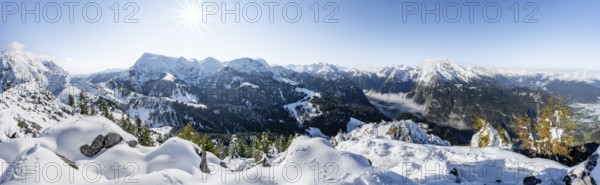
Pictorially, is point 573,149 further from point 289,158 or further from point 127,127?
point 127,127

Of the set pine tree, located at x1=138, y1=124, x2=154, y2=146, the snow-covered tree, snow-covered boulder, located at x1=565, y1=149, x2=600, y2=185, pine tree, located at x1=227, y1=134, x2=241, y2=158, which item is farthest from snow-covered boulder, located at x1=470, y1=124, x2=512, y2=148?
pine tree, located at x1=227, y1=134, x2=241, y2=158

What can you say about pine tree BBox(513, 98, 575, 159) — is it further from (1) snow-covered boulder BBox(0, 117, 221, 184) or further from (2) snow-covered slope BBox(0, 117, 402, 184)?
(1) snow-covered boulder BBox(0, 117, 221, 184)

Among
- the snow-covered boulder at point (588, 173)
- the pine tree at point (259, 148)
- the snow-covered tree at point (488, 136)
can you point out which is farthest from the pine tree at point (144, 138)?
the snow-covered boulder at point (588, 173)

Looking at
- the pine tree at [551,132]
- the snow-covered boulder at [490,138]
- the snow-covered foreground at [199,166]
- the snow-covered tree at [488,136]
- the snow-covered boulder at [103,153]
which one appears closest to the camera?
the snow-covered foreground at [199,166]

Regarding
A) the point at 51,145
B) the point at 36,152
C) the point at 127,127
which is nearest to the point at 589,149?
the point at 36,152

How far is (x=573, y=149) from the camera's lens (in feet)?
109

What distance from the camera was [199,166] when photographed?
25547mm

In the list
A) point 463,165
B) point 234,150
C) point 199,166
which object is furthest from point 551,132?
point 234,150

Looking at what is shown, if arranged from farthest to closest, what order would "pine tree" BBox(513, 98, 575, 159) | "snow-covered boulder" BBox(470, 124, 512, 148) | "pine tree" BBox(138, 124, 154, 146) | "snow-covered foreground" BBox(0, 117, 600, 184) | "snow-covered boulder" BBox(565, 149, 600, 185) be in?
1. "pine tree" BBox(138, 124, 154, 146)
2. "snow-covered boulder" BBox(470, 124, 512, 148)
3. "pine tree" BBox(513, 98, 575, 159)
4. "snow-covered boulder" BBox(565, 149, 600, 185)
5. "snow-covered foreground" BBox(0, 117, 600, 184)

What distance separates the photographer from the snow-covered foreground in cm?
1786

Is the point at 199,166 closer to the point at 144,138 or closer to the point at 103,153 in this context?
the point at 103,153

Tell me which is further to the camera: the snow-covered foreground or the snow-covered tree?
the snow-covered tree

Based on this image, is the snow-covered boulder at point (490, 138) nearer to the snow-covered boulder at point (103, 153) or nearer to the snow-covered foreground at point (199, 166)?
the snow-covered foreground at point (199, 166)

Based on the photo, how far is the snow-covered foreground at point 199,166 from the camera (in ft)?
58.6
